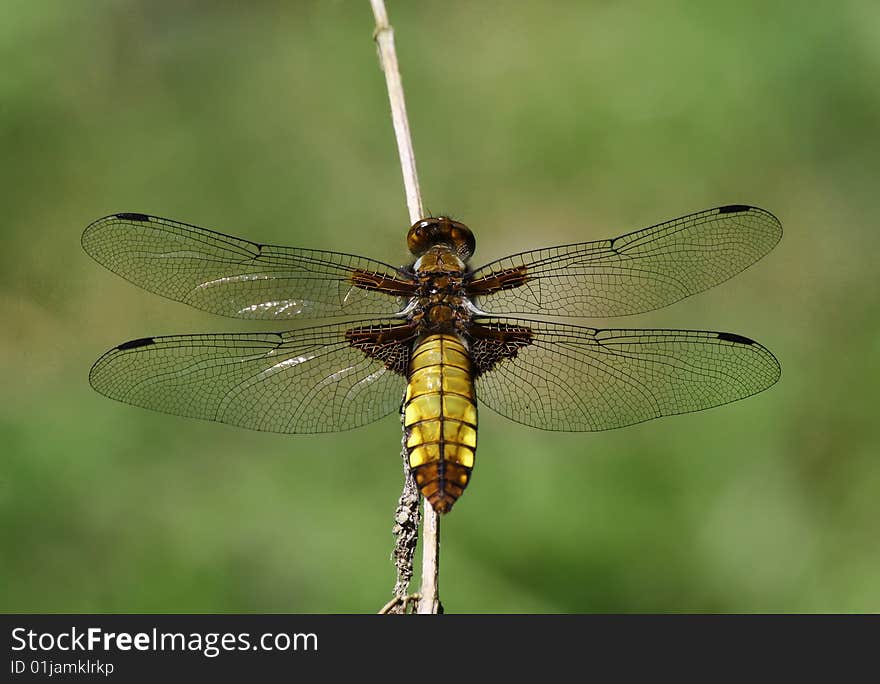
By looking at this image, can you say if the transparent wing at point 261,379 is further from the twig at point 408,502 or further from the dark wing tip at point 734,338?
the dark wing tip at point 734,338

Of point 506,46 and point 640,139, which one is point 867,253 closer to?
point 640,139

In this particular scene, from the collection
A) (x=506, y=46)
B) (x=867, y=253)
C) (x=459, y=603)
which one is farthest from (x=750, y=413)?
(x=506, y=46)

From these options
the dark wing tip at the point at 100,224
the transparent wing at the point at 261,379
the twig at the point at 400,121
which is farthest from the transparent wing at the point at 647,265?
the dark wing tip at the point at 100,224

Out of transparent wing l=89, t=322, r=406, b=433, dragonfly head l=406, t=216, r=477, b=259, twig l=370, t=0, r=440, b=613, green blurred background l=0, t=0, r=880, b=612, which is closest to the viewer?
twig l=370, t=0, r=440, b=613

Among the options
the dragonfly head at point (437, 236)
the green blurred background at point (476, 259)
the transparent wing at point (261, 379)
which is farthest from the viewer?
the green blurred background at point (476, 259)

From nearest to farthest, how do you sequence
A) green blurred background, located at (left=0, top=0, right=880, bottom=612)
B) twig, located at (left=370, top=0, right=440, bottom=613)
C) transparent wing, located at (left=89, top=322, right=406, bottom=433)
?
twig, located at (left=370, top=0, right=440, bottom=613)
transparent wing, located at (left=89, top=322, right=406, bottom=433)
green blurred background, located at (left=0, top=0, right=880, bottom=612)

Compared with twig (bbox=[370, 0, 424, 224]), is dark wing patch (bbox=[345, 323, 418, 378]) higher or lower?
lower

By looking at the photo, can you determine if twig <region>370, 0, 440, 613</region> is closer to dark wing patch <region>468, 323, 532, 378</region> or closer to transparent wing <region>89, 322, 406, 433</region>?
transparent wing <region>89, 322, 406, 433</region>

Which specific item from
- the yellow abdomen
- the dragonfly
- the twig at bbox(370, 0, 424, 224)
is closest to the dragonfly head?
the dragonfly

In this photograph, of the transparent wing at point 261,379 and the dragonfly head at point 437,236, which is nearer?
the transparent wing at point 261,379
